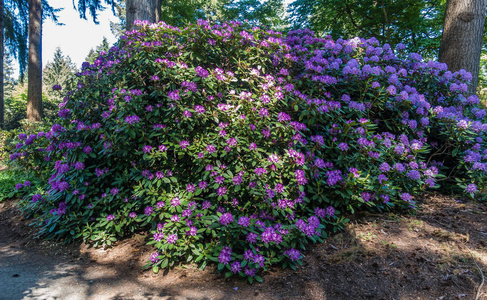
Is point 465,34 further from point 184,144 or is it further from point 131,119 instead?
point 131,119

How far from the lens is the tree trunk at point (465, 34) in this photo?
16.7 feet

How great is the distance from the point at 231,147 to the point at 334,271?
4.60 ft

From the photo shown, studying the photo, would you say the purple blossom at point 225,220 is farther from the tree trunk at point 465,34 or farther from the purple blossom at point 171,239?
the tree trunk at point 465,34

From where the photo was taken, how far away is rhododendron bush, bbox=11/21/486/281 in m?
2.82

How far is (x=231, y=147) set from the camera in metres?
2.82

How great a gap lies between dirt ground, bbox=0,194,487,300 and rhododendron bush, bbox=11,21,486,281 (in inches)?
6.5

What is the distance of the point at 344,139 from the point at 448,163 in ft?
6.57

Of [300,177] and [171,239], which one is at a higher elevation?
[300,177]

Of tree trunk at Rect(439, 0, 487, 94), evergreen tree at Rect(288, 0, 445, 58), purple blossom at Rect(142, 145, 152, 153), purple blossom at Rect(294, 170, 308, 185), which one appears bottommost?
purple blossom at Rect(294, 170, 308, 185)

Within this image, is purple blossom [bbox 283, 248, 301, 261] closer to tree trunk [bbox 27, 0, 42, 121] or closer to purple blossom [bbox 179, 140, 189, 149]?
purple blossom [bbox 179, 140, 189, 149]

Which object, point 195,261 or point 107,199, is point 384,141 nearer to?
point 195,261

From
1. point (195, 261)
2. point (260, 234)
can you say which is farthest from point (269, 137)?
point (195, 261)

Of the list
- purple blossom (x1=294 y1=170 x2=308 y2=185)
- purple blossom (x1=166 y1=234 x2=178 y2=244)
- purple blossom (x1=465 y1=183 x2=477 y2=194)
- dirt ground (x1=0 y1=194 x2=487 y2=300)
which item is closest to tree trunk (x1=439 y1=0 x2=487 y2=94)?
purple blossom (x1=465 y1=183 x2=477 y2=194)

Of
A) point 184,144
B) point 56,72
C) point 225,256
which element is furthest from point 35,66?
point 56,72
